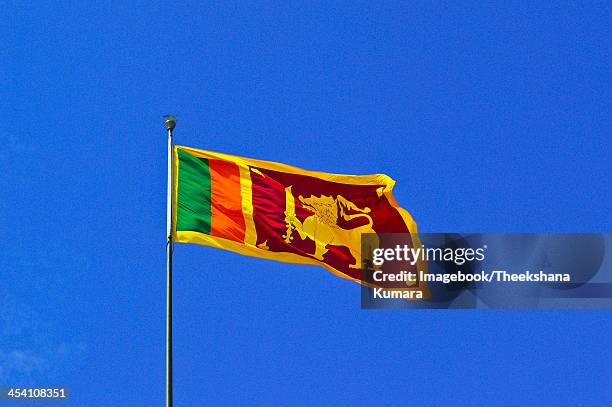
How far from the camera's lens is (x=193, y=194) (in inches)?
1287

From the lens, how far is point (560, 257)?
124 feet

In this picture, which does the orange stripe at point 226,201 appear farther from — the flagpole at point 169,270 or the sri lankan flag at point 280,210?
the flagpole at point 169,270

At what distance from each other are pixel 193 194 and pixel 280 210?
2621mm

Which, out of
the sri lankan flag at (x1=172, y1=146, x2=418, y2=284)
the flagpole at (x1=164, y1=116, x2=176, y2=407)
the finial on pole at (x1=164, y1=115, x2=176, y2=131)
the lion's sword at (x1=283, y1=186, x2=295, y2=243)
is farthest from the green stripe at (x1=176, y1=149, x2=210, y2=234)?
the lion's sword at (x1=283, y1=186, x2=295, y2=243)

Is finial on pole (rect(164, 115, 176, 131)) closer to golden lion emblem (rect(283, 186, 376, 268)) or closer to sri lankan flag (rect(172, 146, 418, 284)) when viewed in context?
sri lankan flag (rect(172, 146, 418, 284))

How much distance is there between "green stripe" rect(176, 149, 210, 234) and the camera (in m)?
32.2

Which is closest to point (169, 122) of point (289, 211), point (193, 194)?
point (193, 194)

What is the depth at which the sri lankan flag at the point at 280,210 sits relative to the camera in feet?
107

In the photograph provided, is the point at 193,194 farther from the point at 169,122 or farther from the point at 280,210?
the point at 280,210

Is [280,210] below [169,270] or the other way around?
the other way around

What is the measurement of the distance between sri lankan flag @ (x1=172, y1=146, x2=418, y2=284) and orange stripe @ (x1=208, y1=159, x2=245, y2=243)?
26 mm

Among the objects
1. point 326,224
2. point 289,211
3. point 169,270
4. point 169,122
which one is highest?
point 169,122

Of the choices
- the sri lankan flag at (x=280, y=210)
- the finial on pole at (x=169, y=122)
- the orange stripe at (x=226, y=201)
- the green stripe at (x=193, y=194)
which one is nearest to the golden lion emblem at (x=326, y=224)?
the sri lankan flag at (x=280, y=210)

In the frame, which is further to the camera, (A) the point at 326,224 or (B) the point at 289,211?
(A) the point at 326,224
